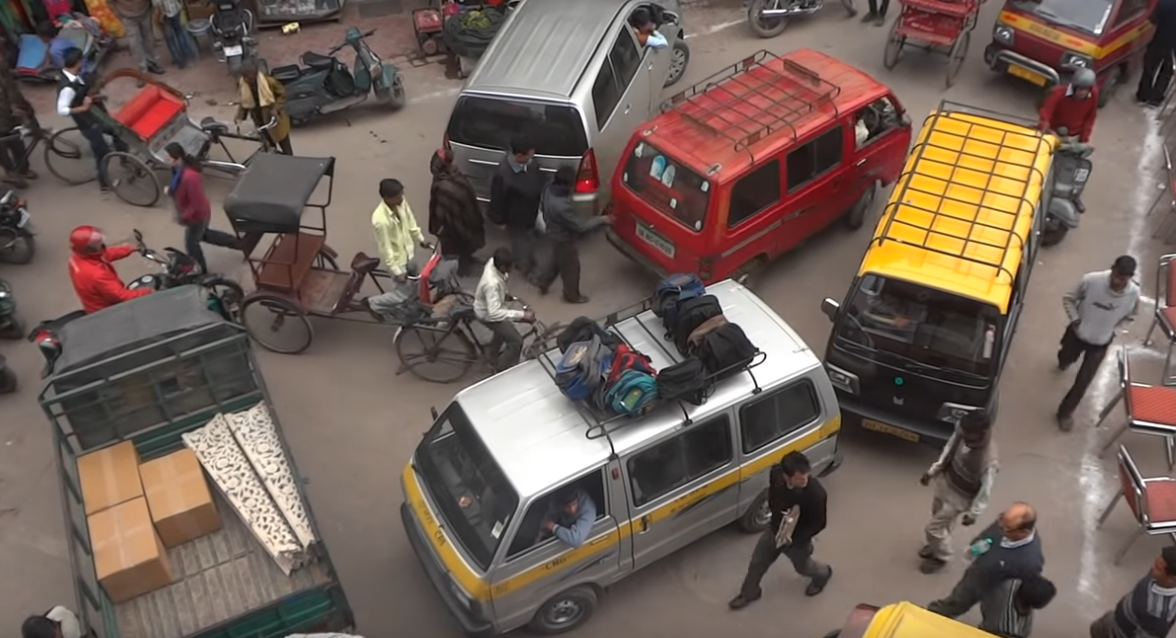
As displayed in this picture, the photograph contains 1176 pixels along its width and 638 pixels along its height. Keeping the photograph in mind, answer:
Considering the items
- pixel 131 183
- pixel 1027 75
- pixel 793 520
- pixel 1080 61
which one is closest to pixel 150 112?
Answer: pixel 131 183

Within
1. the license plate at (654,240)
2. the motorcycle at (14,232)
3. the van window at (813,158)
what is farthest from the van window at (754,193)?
the motorcycle at (14,232)

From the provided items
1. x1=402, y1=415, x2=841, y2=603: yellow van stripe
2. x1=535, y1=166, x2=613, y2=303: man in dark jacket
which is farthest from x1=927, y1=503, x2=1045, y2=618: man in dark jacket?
x1=535, y1=166, x2=613, y2=303: man in dark jacket

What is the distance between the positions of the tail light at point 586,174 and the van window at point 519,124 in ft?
0.40

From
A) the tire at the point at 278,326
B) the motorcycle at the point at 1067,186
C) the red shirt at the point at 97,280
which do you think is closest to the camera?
the red shirt at the point at 97,280

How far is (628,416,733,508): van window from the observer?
20.0 ft

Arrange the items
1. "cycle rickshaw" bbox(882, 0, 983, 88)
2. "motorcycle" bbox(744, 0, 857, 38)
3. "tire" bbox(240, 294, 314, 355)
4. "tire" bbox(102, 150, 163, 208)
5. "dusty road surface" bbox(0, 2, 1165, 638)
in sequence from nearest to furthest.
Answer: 1. "dusty road surface" bbox(0, 2, 1165, 638)
2. "tire" bbox(240, 294, 314, 355)
3. "tire" bbox(102, 150, 163, 208)
4. "cycle rickshaw" bbox(882, 0, 983, 88)
5. "motorcycle" bbox(744, 0, 857, 38)

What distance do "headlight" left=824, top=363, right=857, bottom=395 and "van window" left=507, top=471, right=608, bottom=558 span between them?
2519mm

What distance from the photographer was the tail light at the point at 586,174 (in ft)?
30.0

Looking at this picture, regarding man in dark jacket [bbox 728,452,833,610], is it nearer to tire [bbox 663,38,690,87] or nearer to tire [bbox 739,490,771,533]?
tire [bbox 739,490,771,533]

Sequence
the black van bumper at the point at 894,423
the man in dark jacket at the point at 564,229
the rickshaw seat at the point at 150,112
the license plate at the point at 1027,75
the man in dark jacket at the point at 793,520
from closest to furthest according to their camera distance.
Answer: the man in dark jacket at the point at 793,520 < the black van bumper at the point at 894,423 < the man in dark jacket at the point at 564,229 < the rickshaw seat at the point at 150,112 < the license plate at the point at 1027,75

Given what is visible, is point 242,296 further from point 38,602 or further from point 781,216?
point 781,216

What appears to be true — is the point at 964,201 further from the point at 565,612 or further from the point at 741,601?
the point at 565,612

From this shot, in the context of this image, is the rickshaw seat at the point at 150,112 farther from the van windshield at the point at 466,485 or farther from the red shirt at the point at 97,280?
the van windshield at the point at 466,485

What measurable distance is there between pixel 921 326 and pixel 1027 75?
20.9ft
